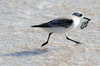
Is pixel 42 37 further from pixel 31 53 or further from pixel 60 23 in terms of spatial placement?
pixel 31 53

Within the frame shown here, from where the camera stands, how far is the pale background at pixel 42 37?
7.84 m

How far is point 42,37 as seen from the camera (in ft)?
29.9

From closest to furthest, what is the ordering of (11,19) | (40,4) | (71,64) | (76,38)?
(71,64)
(76,38)
(11,19)
(40,4)

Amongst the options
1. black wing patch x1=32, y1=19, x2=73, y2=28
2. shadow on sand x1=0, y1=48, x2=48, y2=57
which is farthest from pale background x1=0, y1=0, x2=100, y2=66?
black wing patch x1=32, y1=19, x2=73, y2=28

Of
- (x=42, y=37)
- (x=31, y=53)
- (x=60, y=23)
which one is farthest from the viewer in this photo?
(x=42, y=37)

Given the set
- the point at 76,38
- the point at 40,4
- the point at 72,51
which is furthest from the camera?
the point at 40,4

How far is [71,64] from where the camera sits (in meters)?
7.62

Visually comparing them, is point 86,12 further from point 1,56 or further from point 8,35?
point 1,56

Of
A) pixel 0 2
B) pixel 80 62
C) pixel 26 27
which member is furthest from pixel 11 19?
pixel 80 62

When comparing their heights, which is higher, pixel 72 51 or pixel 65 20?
pixel 65 20

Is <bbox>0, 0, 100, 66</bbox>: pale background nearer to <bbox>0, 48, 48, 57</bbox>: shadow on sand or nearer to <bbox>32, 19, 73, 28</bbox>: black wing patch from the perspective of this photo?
<bbox>0, 48, 48, 57</bbox>: shadow on sand

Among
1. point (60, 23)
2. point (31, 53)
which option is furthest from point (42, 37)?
point (31, 53)

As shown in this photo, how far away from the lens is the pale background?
7.84 meters

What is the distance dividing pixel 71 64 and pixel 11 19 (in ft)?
10.4
